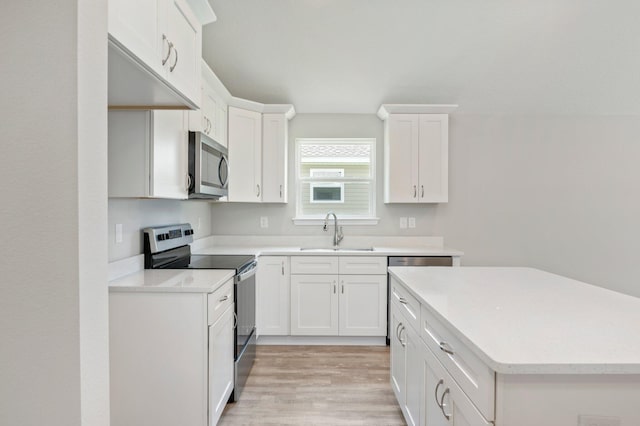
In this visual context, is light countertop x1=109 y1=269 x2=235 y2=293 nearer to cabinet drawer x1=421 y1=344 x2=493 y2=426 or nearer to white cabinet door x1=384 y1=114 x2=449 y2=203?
cabinet drawer x1=421 y1=344 x2=493 y2=426

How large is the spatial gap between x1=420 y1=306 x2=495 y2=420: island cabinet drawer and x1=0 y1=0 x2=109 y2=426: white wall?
3.48 feet

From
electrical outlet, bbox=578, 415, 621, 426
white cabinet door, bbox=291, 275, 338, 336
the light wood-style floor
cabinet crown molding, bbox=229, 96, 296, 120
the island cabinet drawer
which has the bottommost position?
the light wood-style floor

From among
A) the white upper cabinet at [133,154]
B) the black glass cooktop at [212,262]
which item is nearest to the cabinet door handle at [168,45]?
the white upper cabinet at [133,154]

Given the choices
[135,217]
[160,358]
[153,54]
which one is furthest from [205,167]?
[160,358]

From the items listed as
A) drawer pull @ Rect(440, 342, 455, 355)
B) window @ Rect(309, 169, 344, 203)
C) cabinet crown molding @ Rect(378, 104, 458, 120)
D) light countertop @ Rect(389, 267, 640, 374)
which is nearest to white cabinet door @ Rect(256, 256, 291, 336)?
window @ Rect(309, 169, 344, 203)

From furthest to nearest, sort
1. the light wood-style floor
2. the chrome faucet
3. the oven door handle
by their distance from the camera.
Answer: the chrome faucet → the oven door handle → the light wood-style floor

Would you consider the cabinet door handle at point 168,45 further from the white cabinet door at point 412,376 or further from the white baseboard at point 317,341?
the white baseboard at point 317,341

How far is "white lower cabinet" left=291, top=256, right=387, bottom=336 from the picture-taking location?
10.2 ft

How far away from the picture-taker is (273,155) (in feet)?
11.0

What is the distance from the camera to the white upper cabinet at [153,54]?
3.72 ft

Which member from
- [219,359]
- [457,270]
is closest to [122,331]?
[219,359]

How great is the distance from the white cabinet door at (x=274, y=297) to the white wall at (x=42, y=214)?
7.61 feet

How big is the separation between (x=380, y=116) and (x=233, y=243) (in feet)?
7.12

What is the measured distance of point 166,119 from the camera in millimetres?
1899
